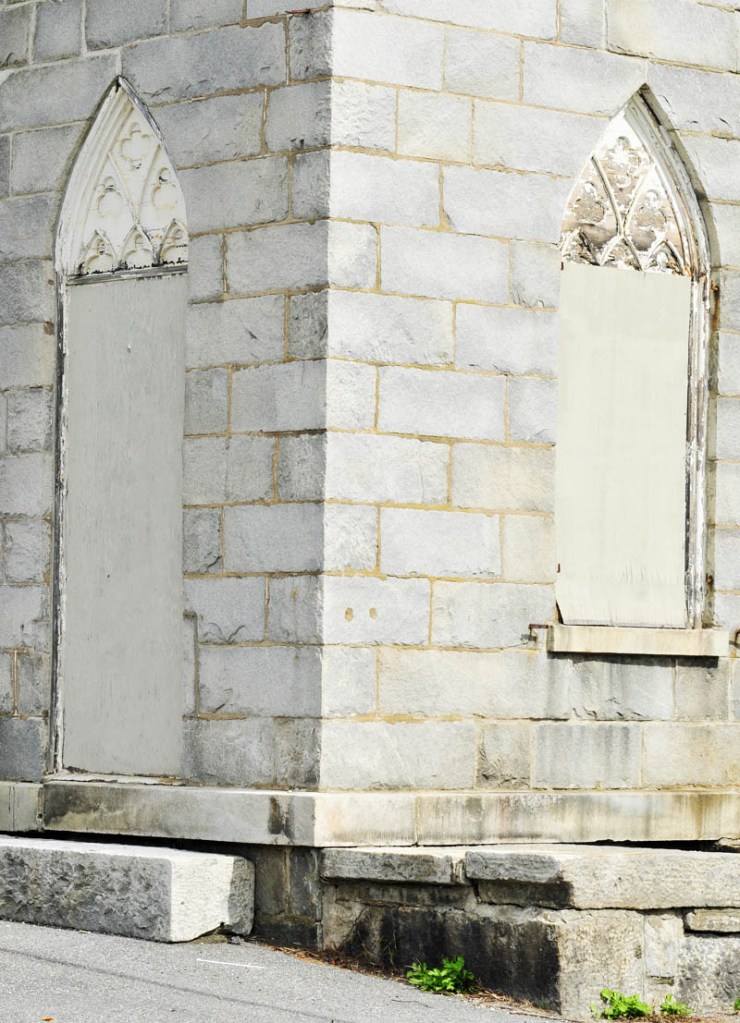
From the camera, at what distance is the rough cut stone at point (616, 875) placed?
25.1 ft

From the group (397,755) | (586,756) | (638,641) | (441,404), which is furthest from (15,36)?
(586,756)

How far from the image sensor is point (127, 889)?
328 inches

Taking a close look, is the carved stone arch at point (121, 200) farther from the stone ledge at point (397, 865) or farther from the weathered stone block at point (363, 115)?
the stone ledge at point (397, 865)

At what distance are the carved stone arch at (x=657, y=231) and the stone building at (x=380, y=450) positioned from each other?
17 millimetres

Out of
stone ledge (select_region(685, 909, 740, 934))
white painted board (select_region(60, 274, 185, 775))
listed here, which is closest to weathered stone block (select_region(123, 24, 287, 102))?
white painted board (select_region(60, 274, 185, 775))

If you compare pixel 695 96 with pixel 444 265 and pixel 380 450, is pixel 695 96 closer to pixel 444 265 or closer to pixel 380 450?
pixel 444 265

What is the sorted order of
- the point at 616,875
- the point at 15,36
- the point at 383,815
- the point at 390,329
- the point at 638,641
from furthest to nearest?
1. the point at 15,36
2. the point at 638,641
3. the point at 390,329
4. the point at 383,815
5. the point at 616,875

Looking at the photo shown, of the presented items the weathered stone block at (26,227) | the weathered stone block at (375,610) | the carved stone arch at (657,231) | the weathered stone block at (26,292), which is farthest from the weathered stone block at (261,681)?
the weathered stone block at (26,227)

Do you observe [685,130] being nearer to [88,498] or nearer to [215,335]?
[215,335]

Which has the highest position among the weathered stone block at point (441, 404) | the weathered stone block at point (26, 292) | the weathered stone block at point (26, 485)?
the weathered stone block at point (26, 292)

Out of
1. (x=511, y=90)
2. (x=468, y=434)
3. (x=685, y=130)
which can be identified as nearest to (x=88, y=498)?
(x=468, y=434)

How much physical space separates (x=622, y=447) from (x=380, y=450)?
1.35 meters

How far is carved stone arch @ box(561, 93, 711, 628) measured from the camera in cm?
934

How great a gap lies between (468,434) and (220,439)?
43.4 inches
